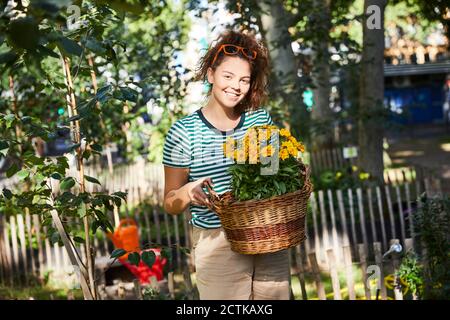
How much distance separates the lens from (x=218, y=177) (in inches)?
90.6

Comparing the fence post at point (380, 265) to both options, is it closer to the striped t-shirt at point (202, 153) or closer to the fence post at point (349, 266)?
the fence post at point (349, 266)

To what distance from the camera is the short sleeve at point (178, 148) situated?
7.54 ft

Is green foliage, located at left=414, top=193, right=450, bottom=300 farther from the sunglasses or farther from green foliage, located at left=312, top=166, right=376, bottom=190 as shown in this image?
green foliage, located at left=312, top=166, right=376, bottom=190

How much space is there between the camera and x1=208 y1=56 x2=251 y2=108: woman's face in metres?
2.30

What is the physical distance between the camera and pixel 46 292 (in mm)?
6176

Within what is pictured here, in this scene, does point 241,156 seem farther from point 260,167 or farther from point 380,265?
point 380,265

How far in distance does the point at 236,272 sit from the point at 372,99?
609 centimetres

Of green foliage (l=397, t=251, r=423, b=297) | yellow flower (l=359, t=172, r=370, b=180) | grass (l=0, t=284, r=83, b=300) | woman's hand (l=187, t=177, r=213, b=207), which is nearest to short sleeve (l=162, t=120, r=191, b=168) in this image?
woman's hand (l=187, t=177, r=213, b=207)

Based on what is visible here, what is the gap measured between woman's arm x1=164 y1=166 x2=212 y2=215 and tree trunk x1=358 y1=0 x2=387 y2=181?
5.08 metres

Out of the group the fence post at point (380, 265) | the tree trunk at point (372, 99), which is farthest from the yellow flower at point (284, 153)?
the tree trunk at point (372, 99)

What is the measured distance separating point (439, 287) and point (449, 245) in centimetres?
32

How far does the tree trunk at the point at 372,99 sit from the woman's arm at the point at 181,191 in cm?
508
